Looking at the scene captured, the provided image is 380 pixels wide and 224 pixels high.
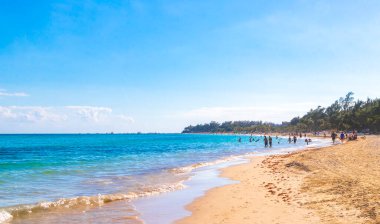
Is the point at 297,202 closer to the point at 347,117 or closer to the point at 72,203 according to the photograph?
the point at 72,203

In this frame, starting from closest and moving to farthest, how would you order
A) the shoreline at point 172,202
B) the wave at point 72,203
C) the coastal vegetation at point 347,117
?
the shoreline at point 172,202
the wave at point 72,203
the coastal vegetation at point 347,117

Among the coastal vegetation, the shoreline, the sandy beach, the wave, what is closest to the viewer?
the sandy beach

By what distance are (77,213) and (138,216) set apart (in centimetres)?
242

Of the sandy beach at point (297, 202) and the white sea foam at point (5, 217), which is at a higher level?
the sandy beach at point (297, 202)

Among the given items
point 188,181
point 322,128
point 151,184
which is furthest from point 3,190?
point 322,128

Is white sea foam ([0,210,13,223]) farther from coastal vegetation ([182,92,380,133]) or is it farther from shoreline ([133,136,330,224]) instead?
coastal vegetation ([182,92,380,133])

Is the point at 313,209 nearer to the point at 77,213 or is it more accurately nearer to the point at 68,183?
the point at 77,213

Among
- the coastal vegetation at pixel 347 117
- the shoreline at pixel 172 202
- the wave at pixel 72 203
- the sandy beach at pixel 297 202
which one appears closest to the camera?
the sandy beach at pixel 297 202

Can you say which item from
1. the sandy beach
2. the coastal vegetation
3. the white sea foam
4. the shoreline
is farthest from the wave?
the coastal vegetation

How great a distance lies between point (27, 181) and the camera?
2119cm

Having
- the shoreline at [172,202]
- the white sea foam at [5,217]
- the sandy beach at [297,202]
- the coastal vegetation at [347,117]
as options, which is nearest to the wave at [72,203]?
the white sea foam at [5,217]

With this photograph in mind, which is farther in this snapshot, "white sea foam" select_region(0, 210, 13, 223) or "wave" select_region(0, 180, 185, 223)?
"wave" select_region(0, 180, 185, 223)

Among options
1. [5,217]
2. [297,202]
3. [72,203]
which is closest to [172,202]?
[72,203]

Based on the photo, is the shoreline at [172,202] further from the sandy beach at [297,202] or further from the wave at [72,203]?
the wave at [72,203]
